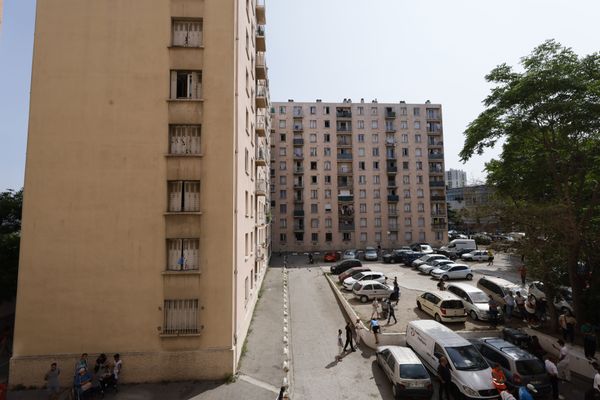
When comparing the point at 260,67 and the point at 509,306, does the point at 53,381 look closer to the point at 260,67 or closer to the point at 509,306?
the point at 260,67

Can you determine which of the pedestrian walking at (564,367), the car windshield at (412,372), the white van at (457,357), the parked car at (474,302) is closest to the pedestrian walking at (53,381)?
the car windshield at (412,372)

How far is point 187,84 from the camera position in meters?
15.7

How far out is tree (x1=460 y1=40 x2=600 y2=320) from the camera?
1688 cm

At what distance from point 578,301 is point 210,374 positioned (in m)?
19.9

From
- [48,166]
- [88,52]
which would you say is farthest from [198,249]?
[88,52]

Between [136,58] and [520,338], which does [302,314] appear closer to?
[520,338]

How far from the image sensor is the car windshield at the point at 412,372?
495 inches

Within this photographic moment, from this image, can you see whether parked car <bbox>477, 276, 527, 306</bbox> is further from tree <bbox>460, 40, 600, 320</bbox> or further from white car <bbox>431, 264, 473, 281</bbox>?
white car <bbox>431, 264, 473, 281</bbox>

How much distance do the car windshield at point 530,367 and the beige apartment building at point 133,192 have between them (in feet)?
39.6

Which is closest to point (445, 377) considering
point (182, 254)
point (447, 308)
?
point (447, 308)

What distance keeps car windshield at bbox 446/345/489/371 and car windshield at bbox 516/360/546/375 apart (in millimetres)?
1320

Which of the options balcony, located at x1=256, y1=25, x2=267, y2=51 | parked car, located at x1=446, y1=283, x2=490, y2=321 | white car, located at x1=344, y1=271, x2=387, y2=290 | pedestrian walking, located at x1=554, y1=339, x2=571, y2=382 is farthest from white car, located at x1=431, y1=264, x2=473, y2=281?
balcony, located at x1=256, y1=25, x2=267, y2=51

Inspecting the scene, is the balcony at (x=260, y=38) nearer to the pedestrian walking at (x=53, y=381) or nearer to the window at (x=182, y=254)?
the window at (x=182, y=254)

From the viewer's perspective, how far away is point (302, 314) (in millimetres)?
23469
